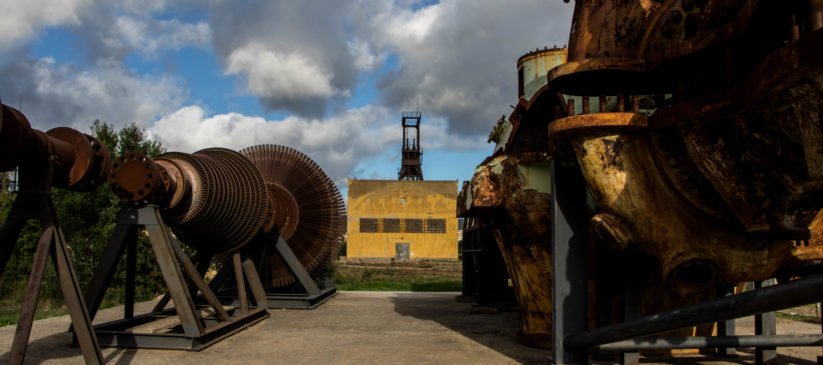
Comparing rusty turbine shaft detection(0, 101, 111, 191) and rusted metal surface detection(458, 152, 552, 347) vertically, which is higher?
rusty turbine shaft detection(0, 101, 111, 191)

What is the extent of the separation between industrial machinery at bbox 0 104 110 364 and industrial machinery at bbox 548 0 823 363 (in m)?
4.85

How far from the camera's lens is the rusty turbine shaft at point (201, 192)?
832 centimetres

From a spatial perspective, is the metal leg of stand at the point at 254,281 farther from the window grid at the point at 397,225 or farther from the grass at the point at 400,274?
the window grid at the point at 397,225

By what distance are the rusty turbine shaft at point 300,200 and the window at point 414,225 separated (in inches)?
781

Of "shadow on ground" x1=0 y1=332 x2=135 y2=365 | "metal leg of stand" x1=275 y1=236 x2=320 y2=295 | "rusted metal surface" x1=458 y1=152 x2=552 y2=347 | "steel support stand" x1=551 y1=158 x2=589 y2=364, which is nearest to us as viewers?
"steel support stand" x1=551 y1=158 x2=589 y2=364

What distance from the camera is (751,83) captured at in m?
3.97

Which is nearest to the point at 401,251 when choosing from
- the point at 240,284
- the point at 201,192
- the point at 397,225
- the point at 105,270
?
the point at 397,225

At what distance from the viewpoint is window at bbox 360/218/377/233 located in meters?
35.7

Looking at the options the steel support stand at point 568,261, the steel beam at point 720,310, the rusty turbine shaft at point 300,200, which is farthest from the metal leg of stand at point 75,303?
the rusty turbine shaft at point 300,200

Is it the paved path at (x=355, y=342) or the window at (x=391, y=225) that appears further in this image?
the window at (x=391, y=225)

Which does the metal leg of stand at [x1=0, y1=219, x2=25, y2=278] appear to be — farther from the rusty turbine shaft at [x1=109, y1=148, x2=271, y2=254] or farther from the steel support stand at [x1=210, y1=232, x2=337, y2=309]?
the steel support stand at [x1=210, y1=232, x2=337, y2=309]

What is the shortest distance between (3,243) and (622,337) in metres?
5.80

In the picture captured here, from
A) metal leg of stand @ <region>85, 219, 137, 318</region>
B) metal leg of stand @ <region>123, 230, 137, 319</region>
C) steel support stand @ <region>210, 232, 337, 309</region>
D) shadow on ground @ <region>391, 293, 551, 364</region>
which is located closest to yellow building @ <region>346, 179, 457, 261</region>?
shadow on ground @ <region>391, 293, 551, 364</region>

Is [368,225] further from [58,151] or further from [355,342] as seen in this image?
[58,151]
